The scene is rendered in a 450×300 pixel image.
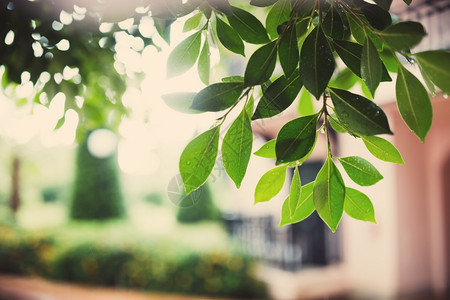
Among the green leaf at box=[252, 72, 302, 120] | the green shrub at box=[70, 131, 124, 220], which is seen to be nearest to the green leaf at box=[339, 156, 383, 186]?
the green leaf at box=[252, 72, 302, 120]

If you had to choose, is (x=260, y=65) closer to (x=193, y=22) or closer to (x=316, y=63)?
(x=316, y=63)

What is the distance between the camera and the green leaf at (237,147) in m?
0.55

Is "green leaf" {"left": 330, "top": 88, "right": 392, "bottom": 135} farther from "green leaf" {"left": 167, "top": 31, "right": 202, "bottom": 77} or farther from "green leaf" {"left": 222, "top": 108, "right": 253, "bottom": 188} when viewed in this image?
"green leaf" {"left": 167, "top": 31, "right": 202, "bottom": 77}

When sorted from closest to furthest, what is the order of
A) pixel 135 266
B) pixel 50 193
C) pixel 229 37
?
pixel 229 37 < pixel 135 266 < pixel 50 193

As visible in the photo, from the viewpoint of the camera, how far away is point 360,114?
0.49 metres

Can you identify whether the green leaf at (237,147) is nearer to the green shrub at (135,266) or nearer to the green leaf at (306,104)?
the green leaf at (306,104)

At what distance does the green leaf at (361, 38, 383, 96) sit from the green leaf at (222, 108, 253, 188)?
0.16 meters

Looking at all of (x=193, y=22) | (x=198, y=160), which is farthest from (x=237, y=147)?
(x=193, y=22)

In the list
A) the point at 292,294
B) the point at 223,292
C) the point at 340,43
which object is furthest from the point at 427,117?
the point at 223,292

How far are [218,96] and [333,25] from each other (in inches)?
7.8

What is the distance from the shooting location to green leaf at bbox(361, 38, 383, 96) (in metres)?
0.47

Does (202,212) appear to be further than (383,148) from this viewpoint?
Yes

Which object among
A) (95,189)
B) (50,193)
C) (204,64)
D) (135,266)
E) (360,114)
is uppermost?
(50,193)

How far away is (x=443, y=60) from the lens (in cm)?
43
